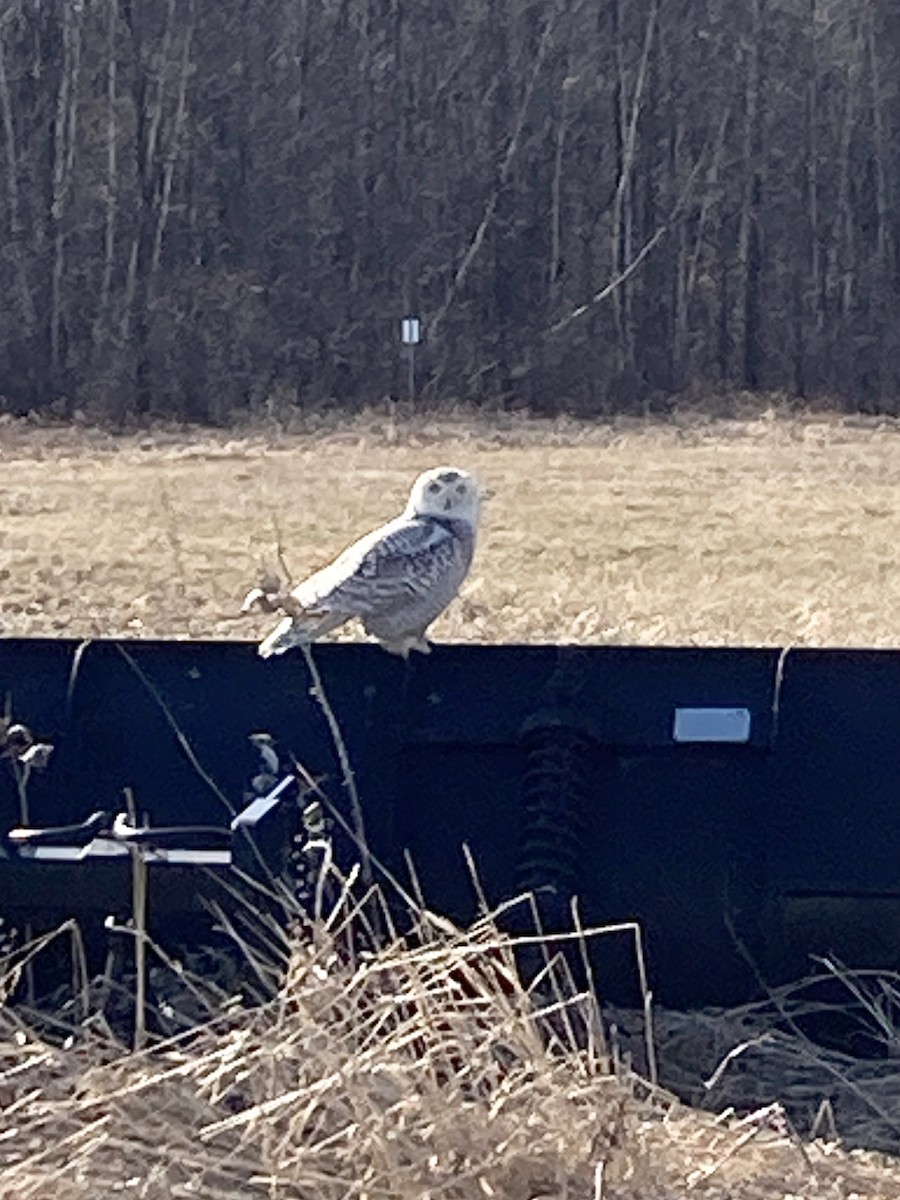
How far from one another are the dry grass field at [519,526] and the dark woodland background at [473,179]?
4204mm

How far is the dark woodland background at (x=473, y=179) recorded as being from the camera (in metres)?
26.4

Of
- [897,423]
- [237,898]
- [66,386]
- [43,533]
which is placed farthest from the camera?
[66,386]

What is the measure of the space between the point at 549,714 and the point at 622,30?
78.5 ft

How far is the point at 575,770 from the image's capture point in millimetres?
4555

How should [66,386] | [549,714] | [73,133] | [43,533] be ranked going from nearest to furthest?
[549,714]
[43,533]
[66,386]
[73,133]

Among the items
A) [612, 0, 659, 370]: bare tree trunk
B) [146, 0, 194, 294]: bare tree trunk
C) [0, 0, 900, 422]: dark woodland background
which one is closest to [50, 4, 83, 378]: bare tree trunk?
[0, 0, 900, 422]: dark woodland background

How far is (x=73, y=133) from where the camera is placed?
27.2 metres

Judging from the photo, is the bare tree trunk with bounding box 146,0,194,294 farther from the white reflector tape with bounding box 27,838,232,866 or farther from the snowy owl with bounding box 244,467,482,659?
the white reflector tape with bounding box 27,838,232,866

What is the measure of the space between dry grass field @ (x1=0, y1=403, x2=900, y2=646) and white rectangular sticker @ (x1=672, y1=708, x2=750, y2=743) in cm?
357

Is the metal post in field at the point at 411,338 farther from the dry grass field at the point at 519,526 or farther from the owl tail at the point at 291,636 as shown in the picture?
the owl tail at the point at 291,636

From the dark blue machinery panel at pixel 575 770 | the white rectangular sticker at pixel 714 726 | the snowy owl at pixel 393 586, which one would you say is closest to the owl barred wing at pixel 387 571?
the snowy owl at pixel 393 586

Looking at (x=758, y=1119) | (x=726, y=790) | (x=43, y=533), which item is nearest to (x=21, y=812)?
(x=726, y=790)

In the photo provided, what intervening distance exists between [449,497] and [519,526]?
7392 millimetres

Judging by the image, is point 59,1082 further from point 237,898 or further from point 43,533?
point 43,533
